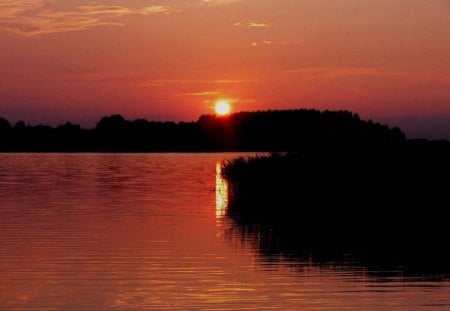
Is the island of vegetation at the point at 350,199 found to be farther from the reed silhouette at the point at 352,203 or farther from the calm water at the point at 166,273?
the calm water at the point at 166,273

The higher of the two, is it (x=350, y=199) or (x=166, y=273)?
(x=350, y=199)

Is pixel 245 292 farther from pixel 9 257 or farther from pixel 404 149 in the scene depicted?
pixel 404 149

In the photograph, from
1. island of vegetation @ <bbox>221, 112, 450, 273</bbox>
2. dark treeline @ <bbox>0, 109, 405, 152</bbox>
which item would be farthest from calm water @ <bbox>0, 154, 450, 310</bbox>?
dark treeline @ <bbox>0, 109, 405, 152</bbox>

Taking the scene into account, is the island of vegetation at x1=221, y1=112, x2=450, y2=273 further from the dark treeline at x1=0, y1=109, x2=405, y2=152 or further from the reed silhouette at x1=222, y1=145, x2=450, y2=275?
the dark treeline at x1=0, y1=109, x2=405, y2=152

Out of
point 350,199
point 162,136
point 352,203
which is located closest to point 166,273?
point 352,203

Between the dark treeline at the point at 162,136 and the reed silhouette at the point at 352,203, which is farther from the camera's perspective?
the dark treeline at the point at 162,136

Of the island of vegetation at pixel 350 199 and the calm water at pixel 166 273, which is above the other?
the island of vegetation at pixel 350 199

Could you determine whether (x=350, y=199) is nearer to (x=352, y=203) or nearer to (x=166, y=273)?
(x=352, y=203)

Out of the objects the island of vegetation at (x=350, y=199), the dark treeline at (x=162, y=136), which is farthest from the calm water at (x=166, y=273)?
the dark treeline at (x=162, y=136)

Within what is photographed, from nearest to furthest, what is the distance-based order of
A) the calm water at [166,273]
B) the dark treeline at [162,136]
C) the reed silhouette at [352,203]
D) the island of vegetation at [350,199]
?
the calm water at [166,273], the reed silhouette at [352,203], the island of vegetation at [350,199], the dark treeline at [162,136]

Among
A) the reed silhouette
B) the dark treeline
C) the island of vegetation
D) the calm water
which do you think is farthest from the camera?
the dark treeline

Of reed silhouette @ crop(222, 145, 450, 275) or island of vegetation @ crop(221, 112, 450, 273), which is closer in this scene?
reed silhouette @ crop(222, 145, 450, 275)

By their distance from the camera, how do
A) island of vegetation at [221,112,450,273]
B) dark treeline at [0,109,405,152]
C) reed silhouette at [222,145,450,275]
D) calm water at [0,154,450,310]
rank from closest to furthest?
calm water at [0,154,450,310] → reed silhouette at [222,145,450,275] → island of vegetation at [221,112,450,273] → dark treeline at [0,109,405,152]

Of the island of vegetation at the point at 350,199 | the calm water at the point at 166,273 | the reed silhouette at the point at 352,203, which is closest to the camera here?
the calm water at the point at 166,273
